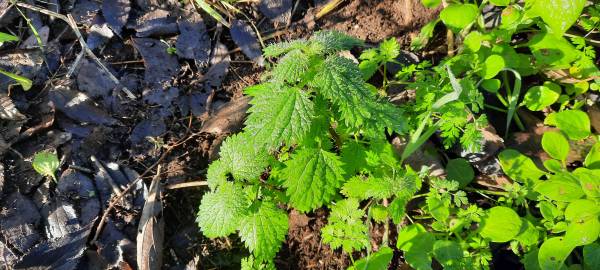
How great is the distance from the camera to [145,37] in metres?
3.06

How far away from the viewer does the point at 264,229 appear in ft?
7.29

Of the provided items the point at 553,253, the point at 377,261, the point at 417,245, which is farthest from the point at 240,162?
the point at 553,253

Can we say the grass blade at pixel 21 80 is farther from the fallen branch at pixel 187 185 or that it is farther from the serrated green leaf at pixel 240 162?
the serrated green leaf at pixel 240 162

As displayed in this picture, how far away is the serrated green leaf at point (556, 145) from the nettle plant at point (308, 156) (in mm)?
701

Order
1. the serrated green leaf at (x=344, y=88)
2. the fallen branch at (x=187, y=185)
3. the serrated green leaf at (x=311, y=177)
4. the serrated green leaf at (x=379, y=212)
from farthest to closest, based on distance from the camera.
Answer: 1. the fallen branch at (x=187, y=185)
2. the serrated green leaf at (x=379, y=212)
3. the serrated green leaf at (x=311, y=177)
4. the serrated green leaf at (x=344, y=88)

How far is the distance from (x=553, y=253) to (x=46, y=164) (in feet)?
8.43

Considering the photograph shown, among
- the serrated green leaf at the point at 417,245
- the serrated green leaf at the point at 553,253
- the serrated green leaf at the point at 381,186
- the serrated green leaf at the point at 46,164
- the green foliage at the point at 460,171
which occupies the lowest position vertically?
the serrated green leaf at the point at 553,253

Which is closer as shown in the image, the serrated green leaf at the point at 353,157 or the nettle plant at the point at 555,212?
the nettle plant at the point at 555,212

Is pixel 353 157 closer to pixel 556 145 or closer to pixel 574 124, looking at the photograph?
pixel 556 145

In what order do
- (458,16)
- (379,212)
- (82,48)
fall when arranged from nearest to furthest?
(379,212) < (458,16) < (82,48)

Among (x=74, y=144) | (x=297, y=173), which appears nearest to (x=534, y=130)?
(x=297, y=173)

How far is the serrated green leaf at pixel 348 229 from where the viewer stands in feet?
7.39

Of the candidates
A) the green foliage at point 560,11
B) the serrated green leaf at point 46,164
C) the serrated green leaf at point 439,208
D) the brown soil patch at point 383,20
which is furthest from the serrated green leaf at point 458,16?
the serrated green leaf at point 46,164

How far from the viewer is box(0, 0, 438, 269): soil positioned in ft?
8.50
